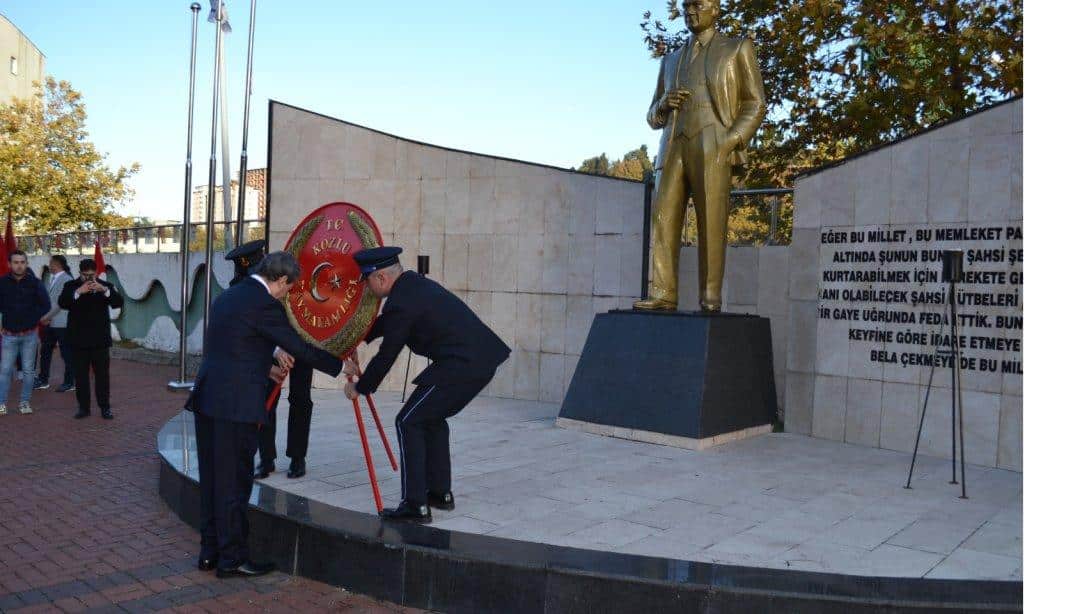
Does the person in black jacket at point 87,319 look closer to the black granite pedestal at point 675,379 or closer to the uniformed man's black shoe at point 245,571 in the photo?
the black granite pedestal at point 675,379

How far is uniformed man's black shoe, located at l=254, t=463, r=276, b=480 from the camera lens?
6.39m

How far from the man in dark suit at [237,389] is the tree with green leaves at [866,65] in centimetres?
889

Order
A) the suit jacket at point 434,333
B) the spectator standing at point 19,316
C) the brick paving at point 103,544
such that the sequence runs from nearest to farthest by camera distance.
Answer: the brick paving at point 103,544
the suit jacket at point 434,333
the spectator standing at point 19,316

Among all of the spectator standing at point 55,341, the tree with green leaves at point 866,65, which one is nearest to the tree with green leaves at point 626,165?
the tree with green leaves at point 866,65

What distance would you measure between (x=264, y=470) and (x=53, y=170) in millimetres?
31112

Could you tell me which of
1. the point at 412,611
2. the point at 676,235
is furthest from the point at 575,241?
the point at 412,611

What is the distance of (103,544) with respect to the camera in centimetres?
538

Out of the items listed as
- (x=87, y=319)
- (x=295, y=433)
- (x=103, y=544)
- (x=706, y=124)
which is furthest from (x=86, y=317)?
(x=706, y=124)

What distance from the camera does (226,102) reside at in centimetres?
2409

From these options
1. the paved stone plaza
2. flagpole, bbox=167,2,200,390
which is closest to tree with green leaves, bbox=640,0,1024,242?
the paved stone plaza

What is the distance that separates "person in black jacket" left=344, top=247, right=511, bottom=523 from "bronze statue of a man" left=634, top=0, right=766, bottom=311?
4.16 m

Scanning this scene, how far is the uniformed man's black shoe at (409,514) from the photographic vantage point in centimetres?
507

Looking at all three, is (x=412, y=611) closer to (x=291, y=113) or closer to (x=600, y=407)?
(x=600, y=407)

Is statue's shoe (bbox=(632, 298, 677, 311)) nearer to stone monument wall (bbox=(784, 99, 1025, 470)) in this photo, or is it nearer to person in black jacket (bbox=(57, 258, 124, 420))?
stone monument wall (bbox=(784, 99, 1025, 470))
